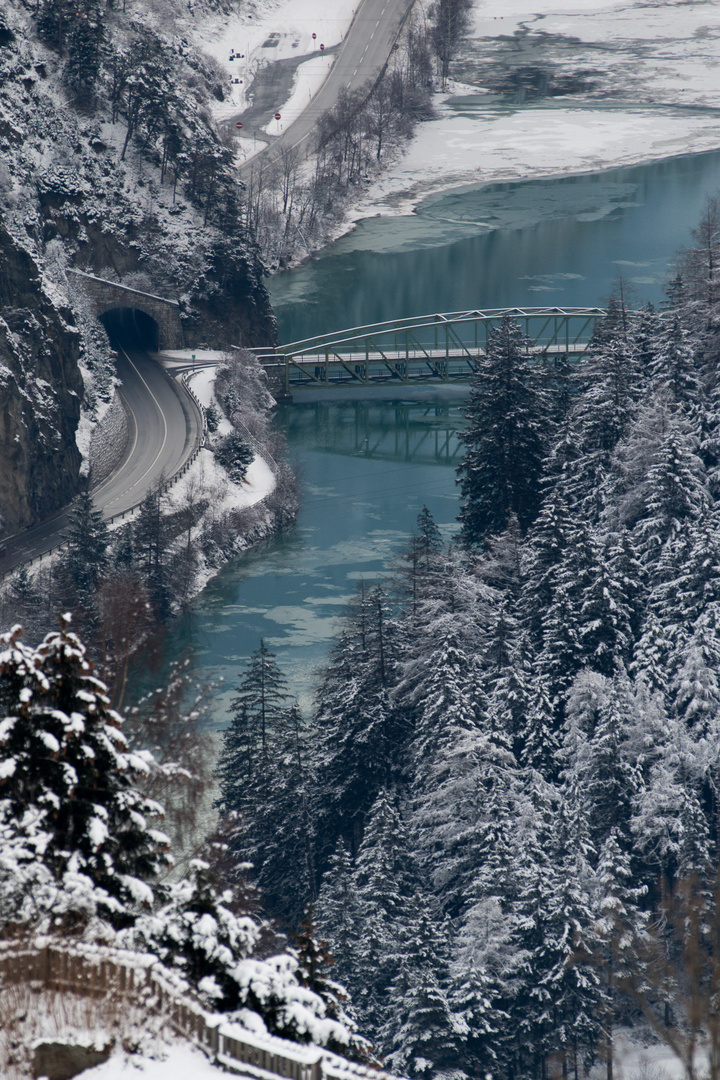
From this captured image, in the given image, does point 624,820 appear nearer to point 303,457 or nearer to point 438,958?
point 438,958

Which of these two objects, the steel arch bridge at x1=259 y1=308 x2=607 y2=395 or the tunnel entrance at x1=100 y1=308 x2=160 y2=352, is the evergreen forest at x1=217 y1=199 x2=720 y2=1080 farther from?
the tunnel entrance at x1=100 y1=308 x2=160 y2=352

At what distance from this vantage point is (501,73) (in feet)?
501

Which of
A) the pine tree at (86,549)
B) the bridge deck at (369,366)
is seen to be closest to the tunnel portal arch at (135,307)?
the bridge deck at (369,366)

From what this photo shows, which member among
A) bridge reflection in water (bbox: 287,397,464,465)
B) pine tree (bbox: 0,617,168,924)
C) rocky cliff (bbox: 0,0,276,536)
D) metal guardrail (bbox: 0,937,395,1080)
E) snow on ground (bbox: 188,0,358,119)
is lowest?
bridge reflection in water (bbox: 287,397,464,465)

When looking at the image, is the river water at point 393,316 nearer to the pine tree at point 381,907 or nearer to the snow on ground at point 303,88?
the pine tree at point 381,907

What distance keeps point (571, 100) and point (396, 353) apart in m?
71.0

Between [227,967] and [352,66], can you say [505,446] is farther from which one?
[352,66]

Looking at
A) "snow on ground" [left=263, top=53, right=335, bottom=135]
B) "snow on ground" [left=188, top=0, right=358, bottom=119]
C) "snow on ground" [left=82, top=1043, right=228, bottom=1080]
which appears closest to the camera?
"snow on ground" [left=82, top=1043, right=228, bottom=1080]

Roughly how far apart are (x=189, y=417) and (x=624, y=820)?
44.4m

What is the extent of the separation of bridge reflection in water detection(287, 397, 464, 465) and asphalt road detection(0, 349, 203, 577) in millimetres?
8003

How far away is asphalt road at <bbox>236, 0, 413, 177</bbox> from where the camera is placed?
421 feet

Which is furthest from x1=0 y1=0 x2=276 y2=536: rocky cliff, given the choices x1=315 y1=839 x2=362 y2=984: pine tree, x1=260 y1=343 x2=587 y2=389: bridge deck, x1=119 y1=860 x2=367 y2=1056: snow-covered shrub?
x1=119 y1=860 x2=367 y2=1056: snow-covered shrub

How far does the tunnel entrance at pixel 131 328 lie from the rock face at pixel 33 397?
1532 cm

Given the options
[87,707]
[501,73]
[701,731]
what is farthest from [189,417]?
[501,73]
